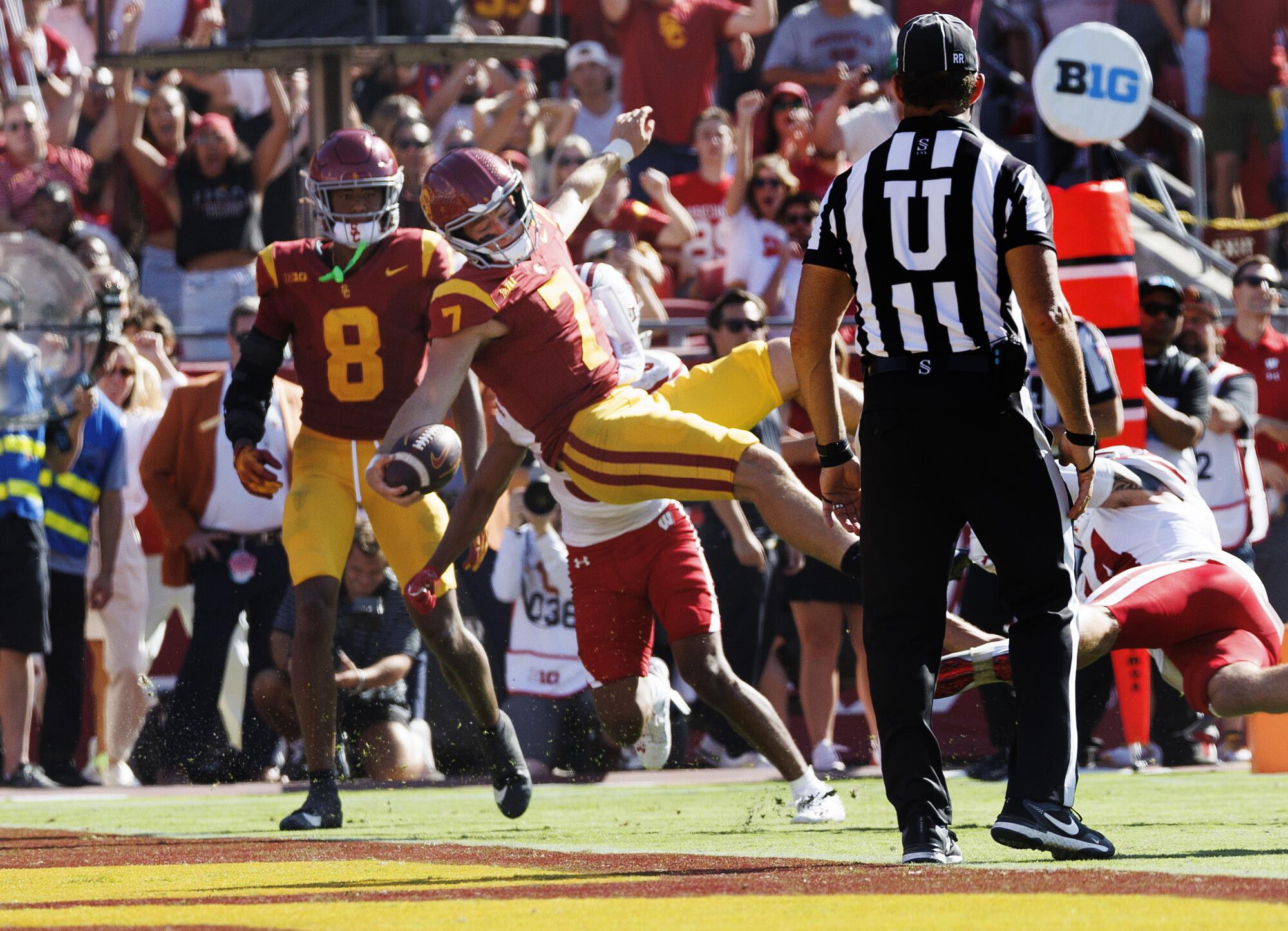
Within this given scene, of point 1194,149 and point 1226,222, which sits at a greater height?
point 1194,149

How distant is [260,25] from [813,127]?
3764 millimetres

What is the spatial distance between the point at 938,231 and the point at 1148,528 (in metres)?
2.04

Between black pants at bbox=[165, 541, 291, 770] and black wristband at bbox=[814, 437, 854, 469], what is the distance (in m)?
5.02

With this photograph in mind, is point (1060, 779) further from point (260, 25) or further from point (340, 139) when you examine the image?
point (260, 25)

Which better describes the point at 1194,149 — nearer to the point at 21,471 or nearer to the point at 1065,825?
the point at 21,471

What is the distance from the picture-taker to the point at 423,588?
248 inches

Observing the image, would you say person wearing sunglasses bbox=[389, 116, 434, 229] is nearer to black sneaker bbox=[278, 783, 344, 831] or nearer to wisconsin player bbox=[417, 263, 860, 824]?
wisconsin player bbox=[417, 263, 860, 824]

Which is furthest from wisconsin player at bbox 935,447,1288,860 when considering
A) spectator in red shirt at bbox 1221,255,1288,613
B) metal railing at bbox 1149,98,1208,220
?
metal railing at bbox 1149,98,1208,220

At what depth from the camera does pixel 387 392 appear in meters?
6.96

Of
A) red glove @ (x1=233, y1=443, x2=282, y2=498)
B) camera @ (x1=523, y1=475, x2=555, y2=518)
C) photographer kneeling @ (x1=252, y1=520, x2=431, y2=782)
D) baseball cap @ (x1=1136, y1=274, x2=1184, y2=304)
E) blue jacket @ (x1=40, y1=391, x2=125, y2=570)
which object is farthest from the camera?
blue jacket @ (x1=40, y1=391, x2=125, y2=570)

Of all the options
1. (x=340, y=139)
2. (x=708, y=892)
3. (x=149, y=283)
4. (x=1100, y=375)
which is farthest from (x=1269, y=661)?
(x=149, y=283)

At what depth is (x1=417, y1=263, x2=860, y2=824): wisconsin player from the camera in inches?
256

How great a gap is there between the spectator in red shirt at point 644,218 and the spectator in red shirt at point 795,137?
710mm

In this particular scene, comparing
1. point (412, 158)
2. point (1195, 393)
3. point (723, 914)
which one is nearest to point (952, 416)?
point (723, 914)
